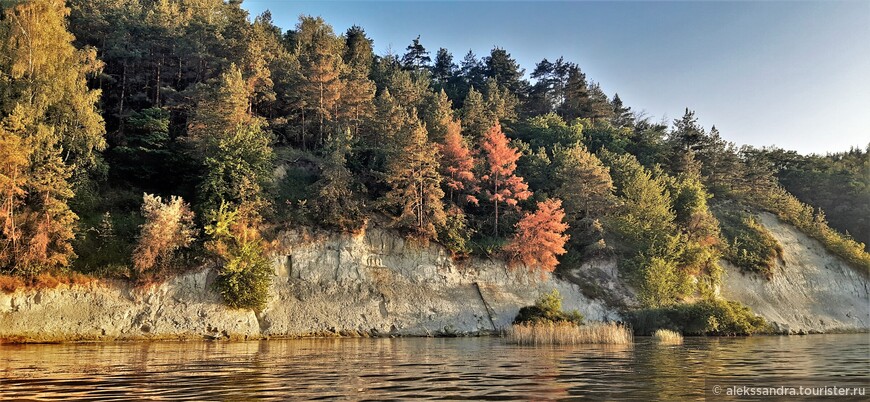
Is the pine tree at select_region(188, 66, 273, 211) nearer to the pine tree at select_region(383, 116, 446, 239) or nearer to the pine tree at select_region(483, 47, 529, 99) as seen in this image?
the pine tree at select_region(383, 116, 446, 239)

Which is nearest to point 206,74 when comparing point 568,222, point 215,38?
point 215,38

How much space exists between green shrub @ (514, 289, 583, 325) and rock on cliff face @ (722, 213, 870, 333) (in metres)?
25.3

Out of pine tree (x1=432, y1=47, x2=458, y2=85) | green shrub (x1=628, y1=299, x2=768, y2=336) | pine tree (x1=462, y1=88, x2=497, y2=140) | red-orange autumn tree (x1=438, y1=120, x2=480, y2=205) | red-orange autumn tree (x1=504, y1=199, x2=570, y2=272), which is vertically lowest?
green shrub (x1=628, y1=299, x2=768, y2=336)

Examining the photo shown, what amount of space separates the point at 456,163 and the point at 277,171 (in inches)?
740

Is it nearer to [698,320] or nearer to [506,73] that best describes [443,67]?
[506,73]

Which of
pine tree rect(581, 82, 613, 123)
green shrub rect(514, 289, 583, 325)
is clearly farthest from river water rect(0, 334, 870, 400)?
pine tree rect(581, 82, 613, 123)

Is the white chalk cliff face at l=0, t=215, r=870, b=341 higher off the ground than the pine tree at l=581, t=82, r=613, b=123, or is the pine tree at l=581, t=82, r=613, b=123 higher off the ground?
the pine tree at l=581, t=82, r=613, b=123

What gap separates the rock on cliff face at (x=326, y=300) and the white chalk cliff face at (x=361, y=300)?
83 mm

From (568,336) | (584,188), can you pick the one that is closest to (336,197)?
(568,336)

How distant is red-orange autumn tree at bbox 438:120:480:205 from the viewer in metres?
58.7

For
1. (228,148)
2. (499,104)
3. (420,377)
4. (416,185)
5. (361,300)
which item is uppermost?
(499,104)

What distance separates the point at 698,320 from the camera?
48.8m

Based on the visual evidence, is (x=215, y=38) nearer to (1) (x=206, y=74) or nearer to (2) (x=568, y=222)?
(1) (x=206, y=74)

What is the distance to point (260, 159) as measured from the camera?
167ft
